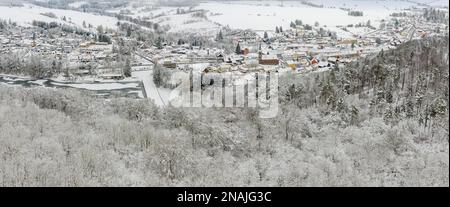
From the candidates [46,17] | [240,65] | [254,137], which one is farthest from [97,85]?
[46,17]

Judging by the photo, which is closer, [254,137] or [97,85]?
[254,137]

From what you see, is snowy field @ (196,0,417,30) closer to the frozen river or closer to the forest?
the frozen river

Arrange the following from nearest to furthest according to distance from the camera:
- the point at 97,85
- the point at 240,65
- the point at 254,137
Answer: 1. the point at 254,137
2. the point at 97,85
3. the point at 240,65

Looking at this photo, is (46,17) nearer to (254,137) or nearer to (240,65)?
(240,65)

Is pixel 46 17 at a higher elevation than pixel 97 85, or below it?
higher

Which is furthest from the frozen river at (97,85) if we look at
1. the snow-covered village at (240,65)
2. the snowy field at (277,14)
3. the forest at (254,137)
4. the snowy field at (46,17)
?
the snowy field at (277,14)

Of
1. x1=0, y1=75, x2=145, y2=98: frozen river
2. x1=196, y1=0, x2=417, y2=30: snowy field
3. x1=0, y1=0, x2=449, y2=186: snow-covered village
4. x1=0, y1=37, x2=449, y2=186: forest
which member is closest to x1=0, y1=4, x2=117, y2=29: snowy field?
x1=0, y1=0, x2=449, y2=186: snow-covered village

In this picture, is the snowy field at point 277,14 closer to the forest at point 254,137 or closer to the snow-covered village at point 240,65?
the snow-covered village at point 240,65

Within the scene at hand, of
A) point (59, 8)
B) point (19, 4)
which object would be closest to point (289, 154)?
point (19, 4)
